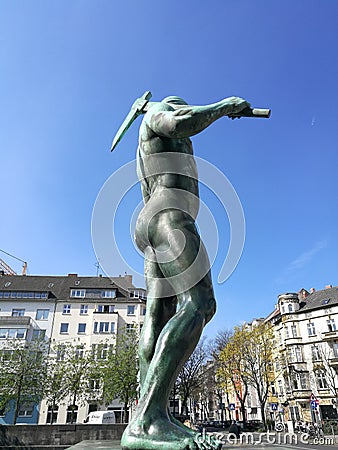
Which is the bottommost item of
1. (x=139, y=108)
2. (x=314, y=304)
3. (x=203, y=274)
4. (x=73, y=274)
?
(x=203, y=274)

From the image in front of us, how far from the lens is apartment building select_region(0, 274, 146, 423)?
51281mm


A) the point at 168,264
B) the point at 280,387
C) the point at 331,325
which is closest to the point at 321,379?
the point at 331,325

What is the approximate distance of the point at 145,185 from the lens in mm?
3668

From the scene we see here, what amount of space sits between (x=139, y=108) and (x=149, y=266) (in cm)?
172

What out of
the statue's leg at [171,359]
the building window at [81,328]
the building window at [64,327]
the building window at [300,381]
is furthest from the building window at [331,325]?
the statue's leg at [171,359]

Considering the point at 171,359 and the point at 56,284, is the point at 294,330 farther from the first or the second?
the point at 171,359

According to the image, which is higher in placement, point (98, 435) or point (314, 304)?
point (314, 304)

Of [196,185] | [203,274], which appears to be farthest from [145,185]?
[203,274]

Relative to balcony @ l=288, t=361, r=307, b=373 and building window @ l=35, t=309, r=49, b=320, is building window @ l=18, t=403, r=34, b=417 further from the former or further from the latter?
balcony @ l=288, t=361, r=307, b=373

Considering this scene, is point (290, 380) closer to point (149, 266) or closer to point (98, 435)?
point (98, 435)

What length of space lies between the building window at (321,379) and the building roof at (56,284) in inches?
1172

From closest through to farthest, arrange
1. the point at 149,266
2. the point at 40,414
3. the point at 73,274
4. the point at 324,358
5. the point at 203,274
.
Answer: the point at 203,274 < the point at 149,266 < the point at 40,414 < the point at 324,358 < the point at 73,274

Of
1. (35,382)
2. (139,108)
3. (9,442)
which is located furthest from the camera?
(35,382)

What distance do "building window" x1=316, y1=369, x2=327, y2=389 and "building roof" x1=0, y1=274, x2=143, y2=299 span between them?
29.8m
